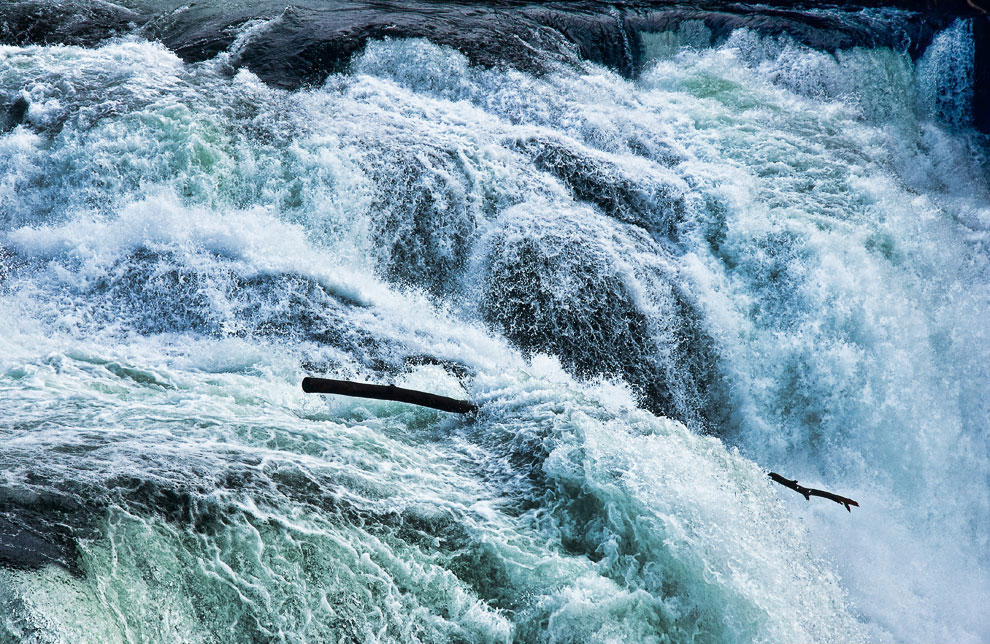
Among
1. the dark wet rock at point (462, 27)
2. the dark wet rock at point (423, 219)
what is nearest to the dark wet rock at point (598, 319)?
the dark wet rock at point (423, 219)

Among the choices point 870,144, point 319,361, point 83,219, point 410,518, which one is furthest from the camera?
point 870,144

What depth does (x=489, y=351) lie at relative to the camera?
18.9ft

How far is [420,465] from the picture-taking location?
4078 mm

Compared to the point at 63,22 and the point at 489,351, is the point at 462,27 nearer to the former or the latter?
the point at 63,22

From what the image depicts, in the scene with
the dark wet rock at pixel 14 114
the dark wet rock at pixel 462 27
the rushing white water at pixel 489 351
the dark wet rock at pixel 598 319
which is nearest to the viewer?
the rushing white water at pixel 489 351

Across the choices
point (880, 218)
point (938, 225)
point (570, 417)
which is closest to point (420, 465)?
point (570, 417)

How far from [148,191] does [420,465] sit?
3.96 metres

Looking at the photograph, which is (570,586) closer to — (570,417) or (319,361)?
(570,417)

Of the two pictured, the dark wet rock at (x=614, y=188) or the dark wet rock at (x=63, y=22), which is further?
the dark wet rock at (x=63, y=22)

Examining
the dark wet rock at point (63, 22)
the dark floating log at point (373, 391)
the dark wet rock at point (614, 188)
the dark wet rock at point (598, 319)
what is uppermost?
the dark wet rock at point (63, 22)

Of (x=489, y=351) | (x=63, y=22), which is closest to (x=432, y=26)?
(x=63, y=22)

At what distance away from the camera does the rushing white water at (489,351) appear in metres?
3.24

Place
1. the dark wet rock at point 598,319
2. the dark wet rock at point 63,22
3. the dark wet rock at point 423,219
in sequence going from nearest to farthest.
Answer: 1. the dark wet rock at point 598,319
2. the dark wet rock at point 423,219
3. the dark wet rock at point 63,22

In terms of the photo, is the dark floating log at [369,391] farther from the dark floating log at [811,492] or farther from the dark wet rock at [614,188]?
the dark wet rock at [614,188]
